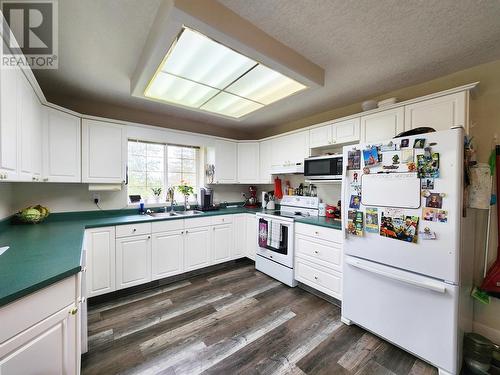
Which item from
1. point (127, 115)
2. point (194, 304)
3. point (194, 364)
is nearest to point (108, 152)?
point (127, 115)

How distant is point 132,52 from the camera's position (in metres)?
1.80

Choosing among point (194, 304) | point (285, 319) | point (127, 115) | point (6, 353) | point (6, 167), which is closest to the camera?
point (6, 353)

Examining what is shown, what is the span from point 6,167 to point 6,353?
107 cm

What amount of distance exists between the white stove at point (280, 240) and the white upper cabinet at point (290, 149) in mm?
624

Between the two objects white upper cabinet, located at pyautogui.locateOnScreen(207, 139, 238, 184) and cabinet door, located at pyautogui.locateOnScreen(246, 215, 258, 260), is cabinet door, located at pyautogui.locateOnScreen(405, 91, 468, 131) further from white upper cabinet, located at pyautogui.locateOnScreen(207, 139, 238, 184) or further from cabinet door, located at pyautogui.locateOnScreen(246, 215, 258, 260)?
white upper cabinet, located at pyautogui.locateOnScreen(207, 139, 238, 184)

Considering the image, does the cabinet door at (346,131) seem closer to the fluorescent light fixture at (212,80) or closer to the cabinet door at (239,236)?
the fluorescent light fixture at (212,80)

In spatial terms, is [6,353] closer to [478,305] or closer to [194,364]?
[194,364]

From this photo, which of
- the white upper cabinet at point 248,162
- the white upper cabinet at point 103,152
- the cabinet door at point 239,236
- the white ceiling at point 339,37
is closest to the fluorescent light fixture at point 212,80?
the white ceiling at point 339,37

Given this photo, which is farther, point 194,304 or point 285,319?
point 194,304

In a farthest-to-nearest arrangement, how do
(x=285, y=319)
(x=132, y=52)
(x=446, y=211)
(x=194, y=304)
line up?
(x=194, y=304), (x=285, y=319), (x=132, y=52), (x=446, y=211)

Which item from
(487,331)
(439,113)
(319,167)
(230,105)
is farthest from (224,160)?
(487,331)

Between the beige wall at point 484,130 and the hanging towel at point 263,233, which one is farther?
the hanging towel at point 263,233

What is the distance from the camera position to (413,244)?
5.15 ft

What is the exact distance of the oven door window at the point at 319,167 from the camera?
2.56m
